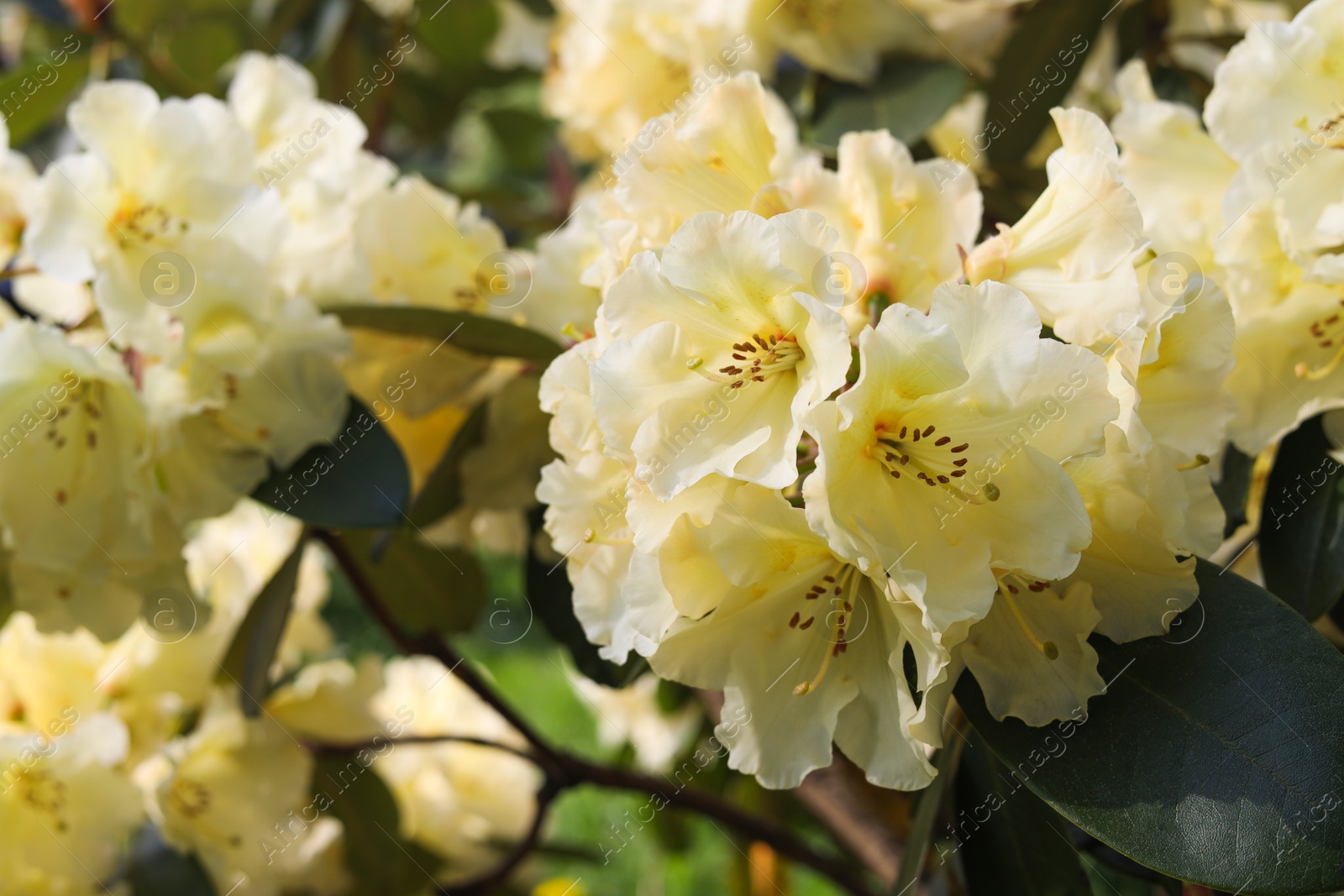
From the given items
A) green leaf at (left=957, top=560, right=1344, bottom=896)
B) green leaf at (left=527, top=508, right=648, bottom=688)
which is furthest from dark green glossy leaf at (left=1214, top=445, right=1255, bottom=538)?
green leaf at (left=527, top=508, right=648, bottom=688)

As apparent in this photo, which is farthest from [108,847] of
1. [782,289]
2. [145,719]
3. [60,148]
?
[782,289]

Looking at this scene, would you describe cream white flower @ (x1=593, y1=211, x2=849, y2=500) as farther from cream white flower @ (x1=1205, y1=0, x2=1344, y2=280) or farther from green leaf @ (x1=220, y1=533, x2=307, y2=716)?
green leaf @ (x1=220, y1=533, x2=307, y2=716)

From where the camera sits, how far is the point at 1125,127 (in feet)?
2.58

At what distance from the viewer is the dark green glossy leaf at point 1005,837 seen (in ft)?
2.52

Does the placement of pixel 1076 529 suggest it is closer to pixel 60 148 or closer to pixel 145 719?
pixel 145 719

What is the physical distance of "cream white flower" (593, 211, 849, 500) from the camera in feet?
1.85

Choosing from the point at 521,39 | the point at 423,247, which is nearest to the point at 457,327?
the point at 423,247

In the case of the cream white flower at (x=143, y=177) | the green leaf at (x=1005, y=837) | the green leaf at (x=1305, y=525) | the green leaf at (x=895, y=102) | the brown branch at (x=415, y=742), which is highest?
the cream white flower at (x=143, y=177)

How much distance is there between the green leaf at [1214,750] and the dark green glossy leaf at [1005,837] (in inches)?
5.9

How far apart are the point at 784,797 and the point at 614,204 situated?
1300 millimetres
